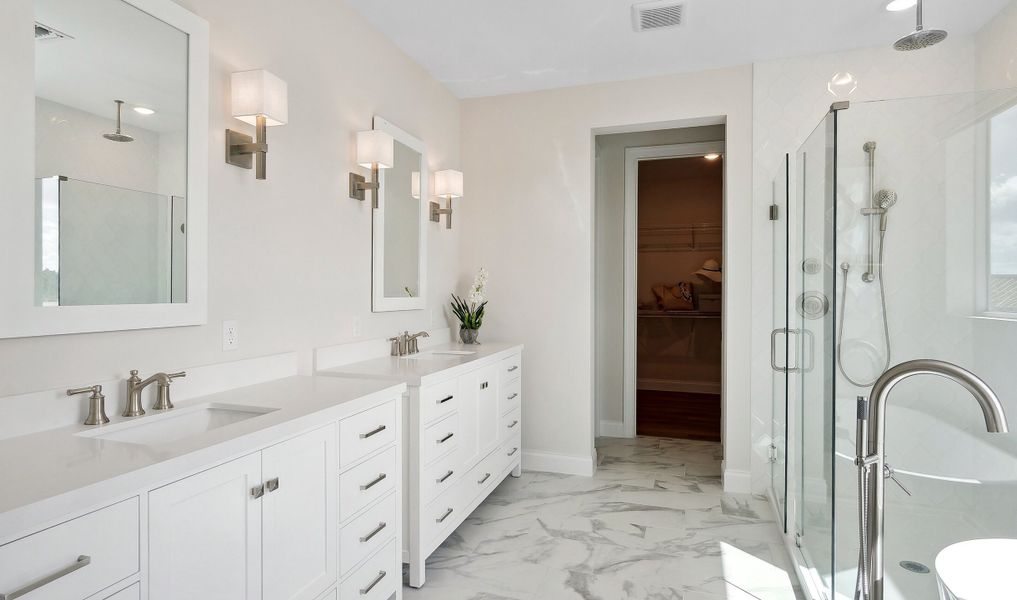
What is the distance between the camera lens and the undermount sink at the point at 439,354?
9.77 feet

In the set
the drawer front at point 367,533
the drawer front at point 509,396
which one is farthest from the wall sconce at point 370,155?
the drawer front at point 367,533

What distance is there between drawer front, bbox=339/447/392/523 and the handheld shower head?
194 centimetres

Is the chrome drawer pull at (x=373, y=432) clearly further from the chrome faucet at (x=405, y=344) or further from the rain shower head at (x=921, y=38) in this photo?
the rain shower head at (x=921, y=38)

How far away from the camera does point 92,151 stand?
1535 millimetres

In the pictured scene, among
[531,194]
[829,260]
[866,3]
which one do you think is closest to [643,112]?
[531,194]

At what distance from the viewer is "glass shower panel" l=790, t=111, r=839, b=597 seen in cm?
201

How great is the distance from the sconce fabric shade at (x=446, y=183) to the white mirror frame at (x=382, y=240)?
6 cm

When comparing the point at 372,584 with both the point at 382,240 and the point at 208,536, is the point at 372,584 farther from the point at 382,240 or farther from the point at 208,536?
the point at 382,240

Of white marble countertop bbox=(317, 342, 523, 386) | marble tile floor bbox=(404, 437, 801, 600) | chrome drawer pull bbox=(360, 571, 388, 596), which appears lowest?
marble tile floor bbox=(404, 437, 801, 600)

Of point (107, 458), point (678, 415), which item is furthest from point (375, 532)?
point (678, 415)

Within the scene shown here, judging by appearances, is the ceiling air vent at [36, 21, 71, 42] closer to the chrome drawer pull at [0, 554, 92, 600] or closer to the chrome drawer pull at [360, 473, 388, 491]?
the chrome drawer pull at [0, 554, 92, 600]

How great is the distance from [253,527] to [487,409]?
174cm

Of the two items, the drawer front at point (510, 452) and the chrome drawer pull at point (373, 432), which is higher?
the chrome drawer pull at point (373, 432)

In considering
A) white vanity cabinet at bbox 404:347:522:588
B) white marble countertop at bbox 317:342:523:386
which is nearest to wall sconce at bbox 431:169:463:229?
white marble countertop at bbox 317:342:523:386
